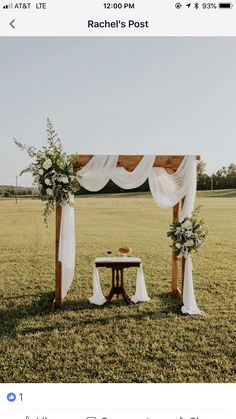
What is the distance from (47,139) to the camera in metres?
7.74

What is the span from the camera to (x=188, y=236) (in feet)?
25.0

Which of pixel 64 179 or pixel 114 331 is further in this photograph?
pixel 64 179

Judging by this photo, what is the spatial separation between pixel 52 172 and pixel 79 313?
278 cm

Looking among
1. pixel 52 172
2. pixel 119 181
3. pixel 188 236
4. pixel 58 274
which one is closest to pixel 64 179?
pixel 52 172

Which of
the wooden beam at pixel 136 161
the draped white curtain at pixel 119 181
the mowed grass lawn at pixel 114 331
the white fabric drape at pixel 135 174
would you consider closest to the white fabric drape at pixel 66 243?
the draped white curtain at pixel 119 181

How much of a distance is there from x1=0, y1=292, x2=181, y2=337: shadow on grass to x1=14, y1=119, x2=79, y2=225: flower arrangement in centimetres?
192

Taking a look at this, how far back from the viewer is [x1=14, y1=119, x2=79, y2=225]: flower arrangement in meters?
7.59

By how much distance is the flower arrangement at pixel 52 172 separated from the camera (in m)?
7.59

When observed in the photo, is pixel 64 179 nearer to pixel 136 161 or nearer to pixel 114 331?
pixel 136 161

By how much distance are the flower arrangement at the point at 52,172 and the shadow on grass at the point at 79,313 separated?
6.30ft
